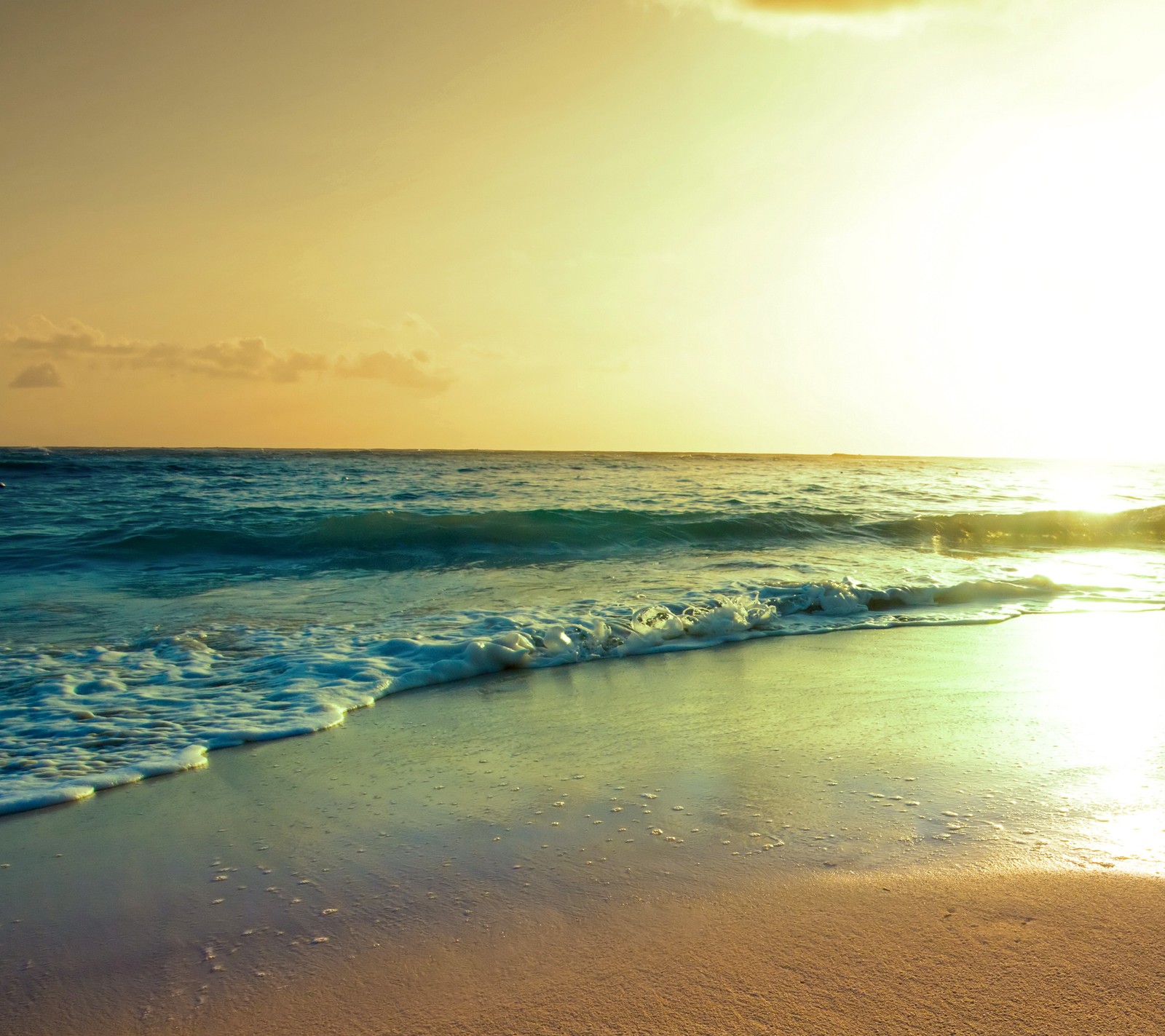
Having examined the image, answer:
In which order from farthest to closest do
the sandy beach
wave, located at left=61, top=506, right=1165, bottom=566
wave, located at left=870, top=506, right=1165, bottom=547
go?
wave, located at left=870, top=506, right=1165, bottom=547, wave, located at left=61, top=506, right=1165, bottom=566, the sandy beach

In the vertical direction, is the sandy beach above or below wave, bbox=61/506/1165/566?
below

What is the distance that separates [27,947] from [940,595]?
859cm

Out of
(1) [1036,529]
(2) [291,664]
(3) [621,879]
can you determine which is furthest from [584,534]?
(3) [621,879]

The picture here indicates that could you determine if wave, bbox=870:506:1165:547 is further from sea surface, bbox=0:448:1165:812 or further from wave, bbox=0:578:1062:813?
wave, bbox=0:578:1062:813

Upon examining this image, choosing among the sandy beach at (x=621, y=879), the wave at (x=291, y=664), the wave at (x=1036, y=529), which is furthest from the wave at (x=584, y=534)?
the sandy beach at (x=621, y=879)

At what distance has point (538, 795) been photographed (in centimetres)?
347

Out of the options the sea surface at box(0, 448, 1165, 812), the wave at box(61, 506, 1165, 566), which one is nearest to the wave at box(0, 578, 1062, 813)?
the sea surface at box(0, 448, 1165, 812)

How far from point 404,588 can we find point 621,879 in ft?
24.4

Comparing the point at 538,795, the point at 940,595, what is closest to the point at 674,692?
the point at 538,795

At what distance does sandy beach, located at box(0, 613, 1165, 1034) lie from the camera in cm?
206

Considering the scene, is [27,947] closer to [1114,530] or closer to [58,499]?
[1114,530]

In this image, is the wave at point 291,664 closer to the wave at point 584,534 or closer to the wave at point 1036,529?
the wave at point 584,534

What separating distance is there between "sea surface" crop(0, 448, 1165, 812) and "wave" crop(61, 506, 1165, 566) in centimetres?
8

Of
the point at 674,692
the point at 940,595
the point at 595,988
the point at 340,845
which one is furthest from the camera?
the point at 940,595
